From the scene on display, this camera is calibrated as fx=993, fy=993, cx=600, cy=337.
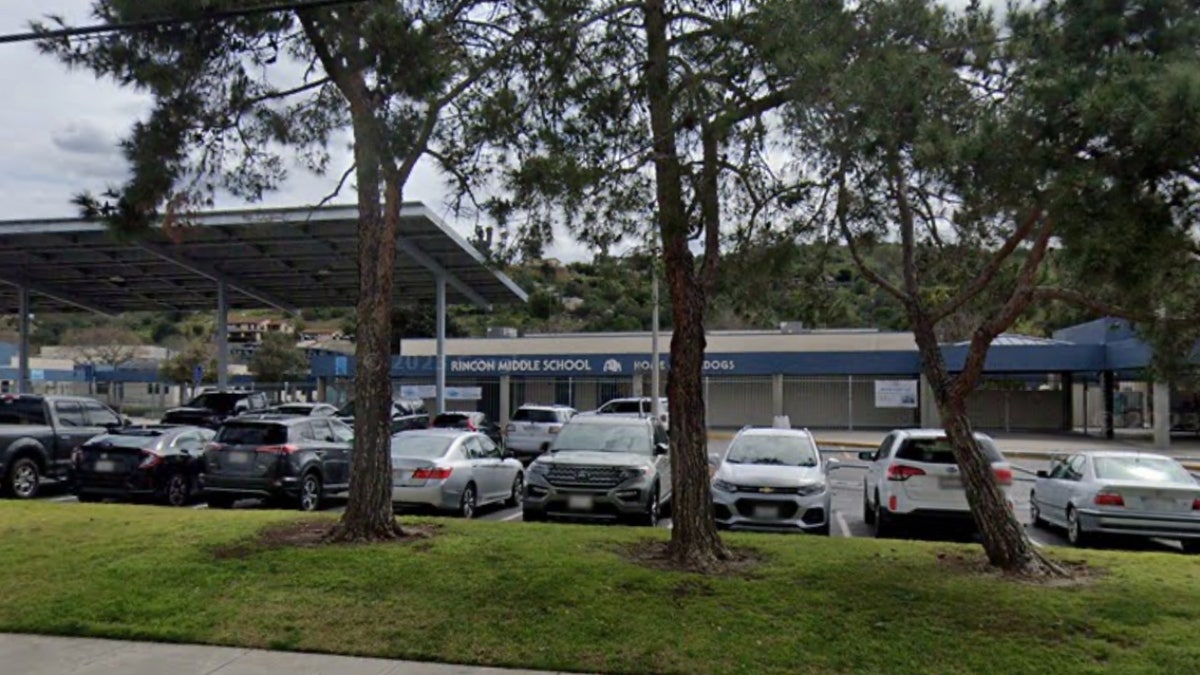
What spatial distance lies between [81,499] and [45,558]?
23.9 ft

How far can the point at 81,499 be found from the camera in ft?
54.1

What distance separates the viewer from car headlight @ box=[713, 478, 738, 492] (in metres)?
13.0

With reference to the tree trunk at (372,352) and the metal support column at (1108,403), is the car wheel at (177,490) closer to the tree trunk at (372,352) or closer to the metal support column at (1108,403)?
the tree trunk at (372,352)

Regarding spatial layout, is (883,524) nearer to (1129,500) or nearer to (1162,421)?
(1129,500)

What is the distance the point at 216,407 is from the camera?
27188 millimetres

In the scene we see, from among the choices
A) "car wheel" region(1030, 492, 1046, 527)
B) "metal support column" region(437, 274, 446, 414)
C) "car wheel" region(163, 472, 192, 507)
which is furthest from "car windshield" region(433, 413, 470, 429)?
"car wheel" region(1030, 492, 1046, 527)

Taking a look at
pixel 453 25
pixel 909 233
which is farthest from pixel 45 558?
pixel 909 233

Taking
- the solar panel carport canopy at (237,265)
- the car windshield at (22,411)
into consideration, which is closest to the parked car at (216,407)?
the solar panel carport canopy at (237,265)

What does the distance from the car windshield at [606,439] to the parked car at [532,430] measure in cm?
1167

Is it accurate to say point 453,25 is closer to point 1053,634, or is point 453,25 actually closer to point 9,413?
point 1053,634

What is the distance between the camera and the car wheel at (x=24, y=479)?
16.8m

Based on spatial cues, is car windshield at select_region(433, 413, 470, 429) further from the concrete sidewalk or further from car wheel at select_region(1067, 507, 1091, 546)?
the concrete sidewalk

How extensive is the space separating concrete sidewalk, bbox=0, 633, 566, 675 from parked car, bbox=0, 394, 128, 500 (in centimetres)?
1056

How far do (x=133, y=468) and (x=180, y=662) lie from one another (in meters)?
10.0
